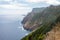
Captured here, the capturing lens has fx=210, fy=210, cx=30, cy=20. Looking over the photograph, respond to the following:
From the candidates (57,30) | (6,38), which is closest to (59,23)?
(57,30)

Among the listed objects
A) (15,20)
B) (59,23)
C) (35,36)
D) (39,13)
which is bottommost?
(15,20)

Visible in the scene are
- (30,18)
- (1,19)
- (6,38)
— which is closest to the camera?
(6,38)

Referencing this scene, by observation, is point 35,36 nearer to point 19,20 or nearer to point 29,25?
point 29,25

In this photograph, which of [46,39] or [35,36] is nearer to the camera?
[46,39]

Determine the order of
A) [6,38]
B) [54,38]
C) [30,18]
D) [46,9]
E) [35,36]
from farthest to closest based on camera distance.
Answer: [30,18] → [46,9] → [6,38] → [35,36] → [54,38]

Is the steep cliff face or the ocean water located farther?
the steep cliff face

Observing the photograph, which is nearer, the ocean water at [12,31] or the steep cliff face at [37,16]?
the ocean water at [12,31]

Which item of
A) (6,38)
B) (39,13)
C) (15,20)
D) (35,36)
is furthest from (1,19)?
(35,36)

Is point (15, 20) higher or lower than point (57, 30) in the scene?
lower

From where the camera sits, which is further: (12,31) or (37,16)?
(37,16)

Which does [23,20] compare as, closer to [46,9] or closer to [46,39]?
[46,9]
